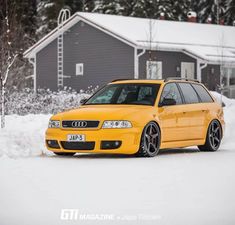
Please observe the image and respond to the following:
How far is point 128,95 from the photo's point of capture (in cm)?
1495

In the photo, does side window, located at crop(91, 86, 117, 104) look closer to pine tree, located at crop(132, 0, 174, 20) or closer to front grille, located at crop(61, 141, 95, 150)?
front grille, located at crop(61, 141, 95, 150)

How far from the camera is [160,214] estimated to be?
7.71 metres

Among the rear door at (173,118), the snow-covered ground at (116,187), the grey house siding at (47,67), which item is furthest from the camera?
the grey house siding at (47,67)

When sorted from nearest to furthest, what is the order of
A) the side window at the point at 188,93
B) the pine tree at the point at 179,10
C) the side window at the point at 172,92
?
the side window at the point at 172,92 → the side window at the point at 188,93 → the pine tree at the point at 179,10

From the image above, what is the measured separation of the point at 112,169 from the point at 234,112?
38.5 ft

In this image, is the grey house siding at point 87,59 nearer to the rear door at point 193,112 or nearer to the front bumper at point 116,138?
the rear door at point 193,112

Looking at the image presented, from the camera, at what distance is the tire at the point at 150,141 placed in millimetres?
13680

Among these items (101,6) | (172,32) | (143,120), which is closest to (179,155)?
(143,120)

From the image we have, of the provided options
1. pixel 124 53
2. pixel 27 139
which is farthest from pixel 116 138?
pixel 124 53

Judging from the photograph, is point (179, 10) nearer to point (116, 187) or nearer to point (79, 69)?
point (79, 69)

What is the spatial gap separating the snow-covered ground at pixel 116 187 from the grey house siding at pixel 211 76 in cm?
2950

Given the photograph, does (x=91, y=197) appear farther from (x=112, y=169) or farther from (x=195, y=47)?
(x=195, y=47)

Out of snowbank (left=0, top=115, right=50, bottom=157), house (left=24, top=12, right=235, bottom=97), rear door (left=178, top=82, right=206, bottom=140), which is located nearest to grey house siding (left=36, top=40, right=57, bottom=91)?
house (left=24, top=12, right=235, bottom=97)

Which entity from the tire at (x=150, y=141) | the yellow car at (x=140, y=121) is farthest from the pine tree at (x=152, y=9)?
the tire at (x=150, y=141)
